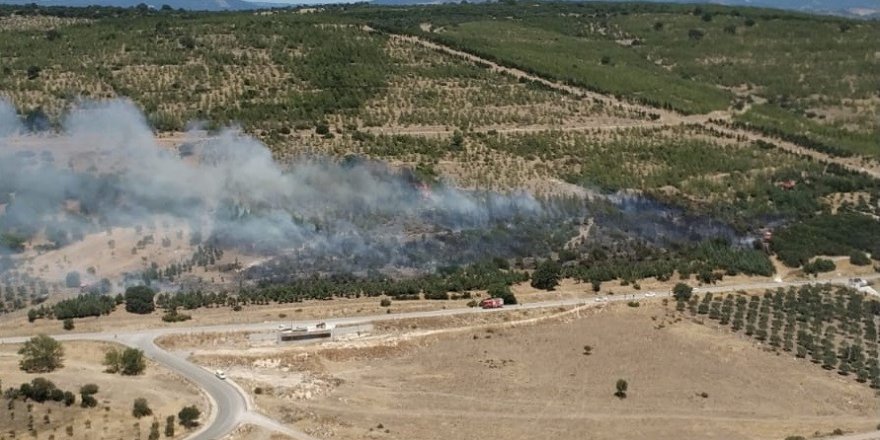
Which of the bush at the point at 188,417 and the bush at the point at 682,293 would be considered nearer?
the bush at the point at 188,417

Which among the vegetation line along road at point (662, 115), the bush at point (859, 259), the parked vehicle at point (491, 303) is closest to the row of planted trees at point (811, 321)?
the bush at point (859, 259)

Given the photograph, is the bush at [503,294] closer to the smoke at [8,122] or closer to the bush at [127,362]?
the bush at [127,362]

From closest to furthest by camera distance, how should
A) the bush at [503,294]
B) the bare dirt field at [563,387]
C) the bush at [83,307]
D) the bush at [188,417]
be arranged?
the bush at [188,417]
the bare dirt field at [563,387]
the bush at [83,307]
the bush at [503,294]

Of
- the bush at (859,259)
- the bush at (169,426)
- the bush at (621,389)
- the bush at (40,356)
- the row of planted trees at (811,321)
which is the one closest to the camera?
the bush at (169,426)

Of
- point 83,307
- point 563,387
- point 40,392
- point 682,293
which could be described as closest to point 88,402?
point 40,392

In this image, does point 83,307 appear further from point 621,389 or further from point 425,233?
point 621,389

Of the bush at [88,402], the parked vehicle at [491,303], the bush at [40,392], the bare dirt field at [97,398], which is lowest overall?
→ the parked vehicle at [491,303]

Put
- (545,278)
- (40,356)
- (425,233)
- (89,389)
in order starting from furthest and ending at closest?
(425,233) < (545,278) < (40,356) < (89,389)
